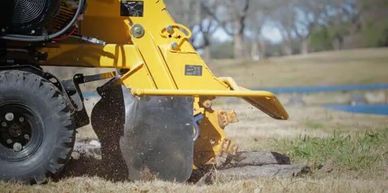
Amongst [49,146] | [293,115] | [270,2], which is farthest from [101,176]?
[270,2]

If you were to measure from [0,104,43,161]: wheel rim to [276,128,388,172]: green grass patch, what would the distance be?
3.44 meters

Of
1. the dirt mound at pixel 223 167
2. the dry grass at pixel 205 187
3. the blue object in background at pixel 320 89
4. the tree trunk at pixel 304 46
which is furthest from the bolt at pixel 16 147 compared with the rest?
the tree trunk at pixel 304 46

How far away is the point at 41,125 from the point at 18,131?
0.25 meters

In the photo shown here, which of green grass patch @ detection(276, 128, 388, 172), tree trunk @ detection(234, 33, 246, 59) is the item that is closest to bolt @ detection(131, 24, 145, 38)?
green grass patch @ detection(276, 128, 388, 172)

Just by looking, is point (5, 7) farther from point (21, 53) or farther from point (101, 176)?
point (101, 176)

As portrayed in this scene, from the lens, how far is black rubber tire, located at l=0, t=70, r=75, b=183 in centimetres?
599

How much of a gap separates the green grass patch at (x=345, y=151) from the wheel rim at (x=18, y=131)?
344 centimetres

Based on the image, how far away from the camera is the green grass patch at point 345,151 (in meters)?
7.70

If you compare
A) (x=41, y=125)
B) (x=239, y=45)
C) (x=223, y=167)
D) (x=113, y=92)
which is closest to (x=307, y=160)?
(x=223, y=167)

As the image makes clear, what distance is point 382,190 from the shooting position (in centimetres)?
622

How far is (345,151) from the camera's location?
8.07 m

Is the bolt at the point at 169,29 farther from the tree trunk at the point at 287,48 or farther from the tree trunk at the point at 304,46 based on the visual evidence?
the tree trunk at the point at 287,48

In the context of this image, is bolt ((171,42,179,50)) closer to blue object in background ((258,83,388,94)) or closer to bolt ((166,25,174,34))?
bolt ((166,25,174,34))

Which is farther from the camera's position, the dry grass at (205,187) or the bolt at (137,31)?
the bolt at (137,31)
